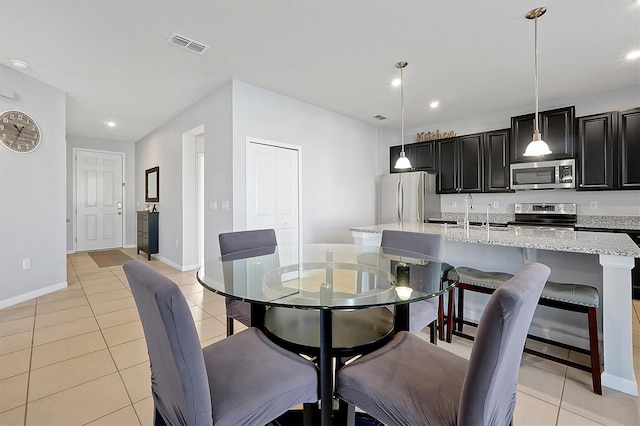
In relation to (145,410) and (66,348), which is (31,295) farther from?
(145,410)

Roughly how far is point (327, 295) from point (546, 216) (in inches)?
170

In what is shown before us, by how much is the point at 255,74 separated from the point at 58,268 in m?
3.55

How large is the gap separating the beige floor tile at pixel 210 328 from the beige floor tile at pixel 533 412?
7.07ft

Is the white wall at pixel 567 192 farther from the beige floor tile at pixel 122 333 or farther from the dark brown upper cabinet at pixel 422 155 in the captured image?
the beige floor tile at pixel 122 333

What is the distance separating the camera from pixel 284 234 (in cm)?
409

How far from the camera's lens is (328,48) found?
9.27 ft

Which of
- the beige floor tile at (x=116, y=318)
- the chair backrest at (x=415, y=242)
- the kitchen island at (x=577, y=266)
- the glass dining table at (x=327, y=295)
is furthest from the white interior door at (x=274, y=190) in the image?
the chair backrest at (x=415, y=242)

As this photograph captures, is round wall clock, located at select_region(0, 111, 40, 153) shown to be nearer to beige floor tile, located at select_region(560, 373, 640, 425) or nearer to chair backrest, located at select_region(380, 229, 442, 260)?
chair backrest, located at select_region(380, 229, 442, 260)

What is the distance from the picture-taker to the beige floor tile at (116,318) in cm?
278

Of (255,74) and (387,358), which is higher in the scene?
(255,74)

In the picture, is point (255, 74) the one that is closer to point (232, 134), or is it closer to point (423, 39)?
point (232, 134)

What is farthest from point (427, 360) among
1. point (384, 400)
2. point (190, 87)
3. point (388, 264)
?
point (190, 87)

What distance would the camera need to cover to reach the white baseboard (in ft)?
10.5

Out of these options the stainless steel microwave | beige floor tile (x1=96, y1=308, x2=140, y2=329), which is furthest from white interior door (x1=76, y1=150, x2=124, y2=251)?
the stainless steel microwave
